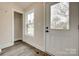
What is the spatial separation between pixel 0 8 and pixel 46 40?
3.22 feet

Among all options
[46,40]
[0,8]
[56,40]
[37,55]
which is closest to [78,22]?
[56,40]

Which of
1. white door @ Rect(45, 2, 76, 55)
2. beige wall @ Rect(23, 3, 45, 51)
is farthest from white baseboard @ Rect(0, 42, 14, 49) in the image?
white door @ Rect(45, 2, 76, 55)

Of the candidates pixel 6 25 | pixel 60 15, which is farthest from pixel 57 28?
pixel 6 25

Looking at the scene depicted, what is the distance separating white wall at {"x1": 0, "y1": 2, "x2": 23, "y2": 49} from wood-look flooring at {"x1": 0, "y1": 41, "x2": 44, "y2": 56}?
9 centimetres

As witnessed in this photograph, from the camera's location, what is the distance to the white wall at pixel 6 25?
66.6 inches

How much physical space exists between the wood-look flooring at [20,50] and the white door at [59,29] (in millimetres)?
259

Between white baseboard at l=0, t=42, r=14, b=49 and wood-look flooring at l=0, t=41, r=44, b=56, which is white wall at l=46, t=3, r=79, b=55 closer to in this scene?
wood-look flooring at l=0, t=41, r=44, b=56

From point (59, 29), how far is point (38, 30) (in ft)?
1.28

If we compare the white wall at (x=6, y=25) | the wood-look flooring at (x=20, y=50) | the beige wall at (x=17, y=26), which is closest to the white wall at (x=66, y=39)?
the wood-look flooring at (x=20, y=50)

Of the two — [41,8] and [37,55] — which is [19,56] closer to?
[37,55]

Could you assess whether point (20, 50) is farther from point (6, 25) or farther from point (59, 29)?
point (59, 29)

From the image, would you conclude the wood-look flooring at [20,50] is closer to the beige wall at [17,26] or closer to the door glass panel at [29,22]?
the beige wall at [17,26]

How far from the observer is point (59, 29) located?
182 centimetres

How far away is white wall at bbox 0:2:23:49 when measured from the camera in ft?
5.55
